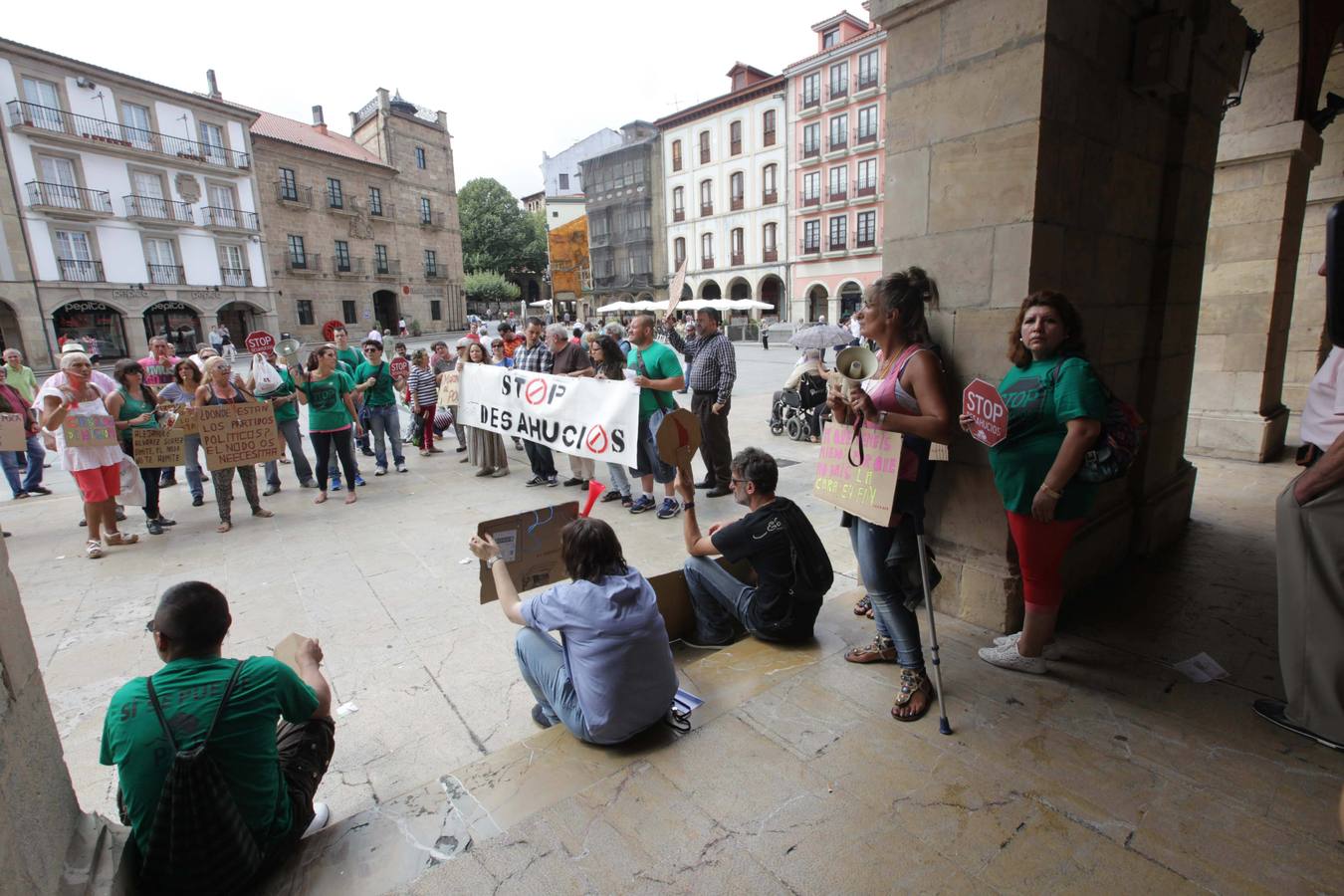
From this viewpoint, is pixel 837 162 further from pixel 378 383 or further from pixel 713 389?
pixel 713 389

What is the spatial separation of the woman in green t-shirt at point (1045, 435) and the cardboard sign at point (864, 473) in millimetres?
335

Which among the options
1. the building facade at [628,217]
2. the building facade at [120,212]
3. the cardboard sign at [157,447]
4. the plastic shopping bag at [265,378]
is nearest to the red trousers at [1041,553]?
the cardboard sign at [157,447]

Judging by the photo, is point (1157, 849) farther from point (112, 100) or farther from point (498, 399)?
point (112, 100)

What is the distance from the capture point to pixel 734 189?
4131 cm

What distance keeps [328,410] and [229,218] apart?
113ft

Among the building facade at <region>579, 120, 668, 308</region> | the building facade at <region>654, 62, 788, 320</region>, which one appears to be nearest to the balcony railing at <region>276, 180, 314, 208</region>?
the building facade at <region>579, 120, 668, 308</region>

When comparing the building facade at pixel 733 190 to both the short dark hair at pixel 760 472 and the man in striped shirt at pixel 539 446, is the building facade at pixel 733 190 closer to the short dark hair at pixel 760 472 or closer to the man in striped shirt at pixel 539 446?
the man in striped shirt at pixel 539 446

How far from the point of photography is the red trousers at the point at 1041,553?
2752mm

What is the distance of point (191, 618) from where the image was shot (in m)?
2.01

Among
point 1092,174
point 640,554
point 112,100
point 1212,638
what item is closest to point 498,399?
point 640,554

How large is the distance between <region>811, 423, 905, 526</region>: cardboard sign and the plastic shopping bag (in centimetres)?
705

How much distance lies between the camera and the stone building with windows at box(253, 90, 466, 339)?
121ft

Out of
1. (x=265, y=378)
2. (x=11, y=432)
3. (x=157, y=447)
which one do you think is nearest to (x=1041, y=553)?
(x=157, y=447)

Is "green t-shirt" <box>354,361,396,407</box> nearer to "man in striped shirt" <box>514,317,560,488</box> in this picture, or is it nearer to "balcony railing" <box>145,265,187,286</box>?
"man in striped shirt" <box>514,317,560,488</box>
